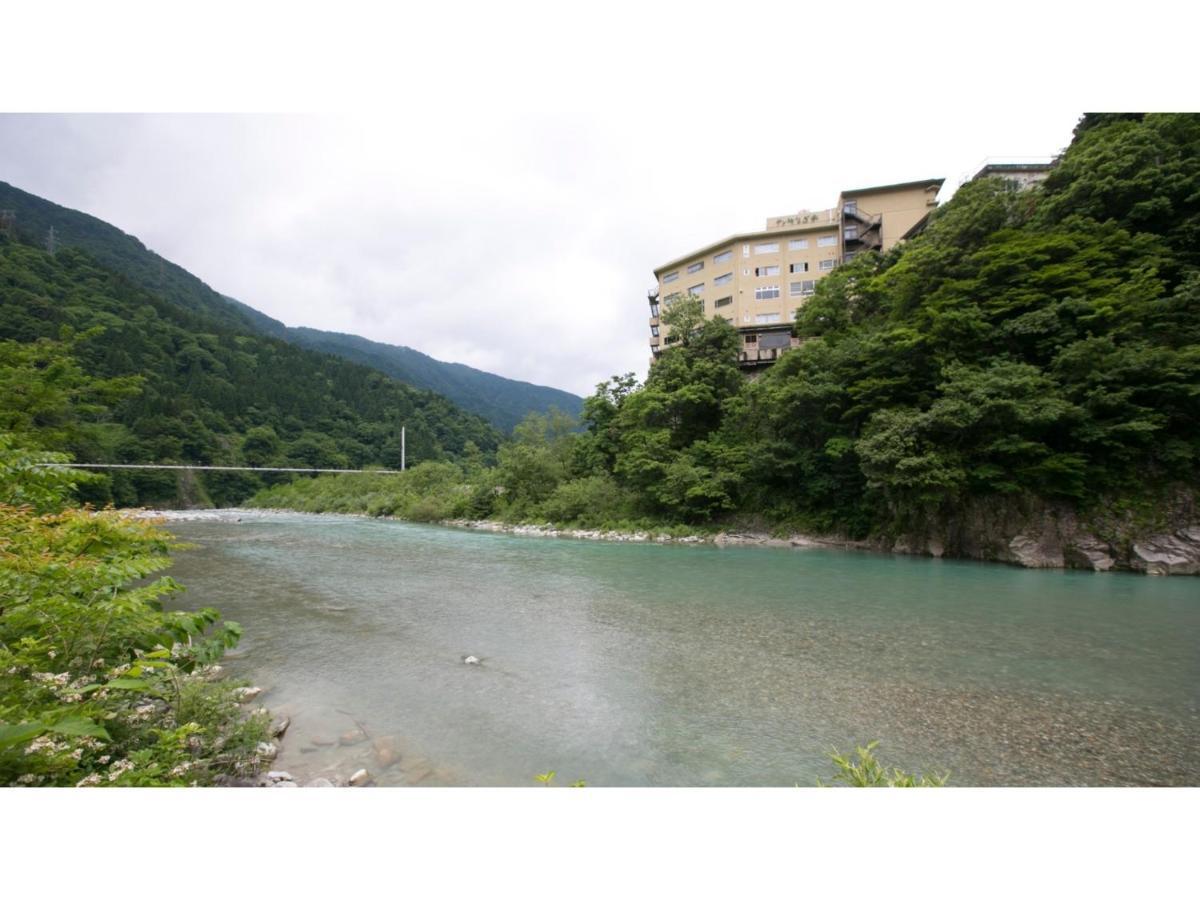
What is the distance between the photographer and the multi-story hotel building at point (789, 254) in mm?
24953

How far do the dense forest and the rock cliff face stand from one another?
22 cm

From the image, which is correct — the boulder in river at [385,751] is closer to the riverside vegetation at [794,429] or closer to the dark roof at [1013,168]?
the riverside vegetation at [794,429]

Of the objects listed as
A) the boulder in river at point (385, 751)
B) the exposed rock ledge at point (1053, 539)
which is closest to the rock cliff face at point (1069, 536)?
the exposed rock ledge at point (1053, 539)

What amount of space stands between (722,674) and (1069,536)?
36.8 ft

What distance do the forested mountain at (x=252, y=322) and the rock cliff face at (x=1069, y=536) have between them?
23.7 metres

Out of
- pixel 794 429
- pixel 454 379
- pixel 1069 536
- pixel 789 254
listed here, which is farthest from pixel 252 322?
pixel 1069 536

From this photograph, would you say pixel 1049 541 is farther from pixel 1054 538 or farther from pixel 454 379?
pixel 454 379

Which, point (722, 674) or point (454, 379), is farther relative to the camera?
point (454, 379)

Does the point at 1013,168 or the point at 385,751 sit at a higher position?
the point at 1013,168

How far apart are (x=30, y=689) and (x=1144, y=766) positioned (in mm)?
5821

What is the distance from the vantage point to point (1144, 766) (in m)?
2.96

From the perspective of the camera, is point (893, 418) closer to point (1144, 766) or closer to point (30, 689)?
point (1144, 766)

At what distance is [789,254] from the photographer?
88.5 ft

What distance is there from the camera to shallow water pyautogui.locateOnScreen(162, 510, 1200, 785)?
3.00 metres
